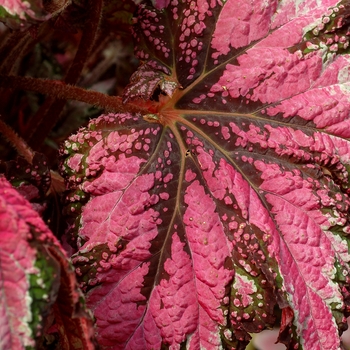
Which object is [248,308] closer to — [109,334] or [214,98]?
[109,334]

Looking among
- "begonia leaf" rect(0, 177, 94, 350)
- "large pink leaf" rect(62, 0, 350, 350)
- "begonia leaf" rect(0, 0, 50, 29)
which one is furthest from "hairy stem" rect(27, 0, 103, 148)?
"begonia leaf" rect(0, 177, 94, 350)

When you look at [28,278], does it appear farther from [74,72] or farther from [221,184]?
[74,72]

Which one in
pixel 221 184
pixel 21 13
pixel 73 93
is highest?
pixel 21 13

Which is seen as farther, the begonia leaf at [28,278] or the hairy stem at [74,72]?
the hairy stem at [74,72]

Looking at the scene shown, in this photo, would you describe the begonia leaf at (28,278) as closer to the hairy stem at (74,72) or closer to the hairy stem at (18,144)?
the hairy stem at (18,144)

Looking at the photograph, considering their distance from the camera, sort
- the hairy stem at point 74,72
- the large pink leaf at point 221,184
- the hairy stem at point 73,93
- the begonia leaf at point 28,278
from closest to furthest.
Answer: the begonia leaf at point 28,278 < the large pink leaf at point 221,184 < the hairy stem at point 73,93 < the hairy stem at point 74,72

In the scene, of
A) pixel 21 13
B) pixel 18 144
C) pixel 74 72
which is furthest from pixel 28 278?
pixel 74 72

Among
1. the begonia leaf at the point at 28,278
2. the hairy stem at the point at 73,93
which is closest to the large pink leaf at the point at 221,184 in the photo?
the hairy stem at the point at 73,93
